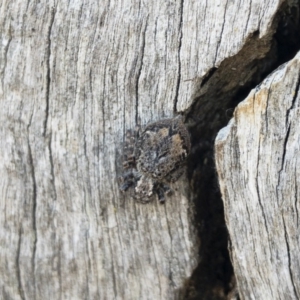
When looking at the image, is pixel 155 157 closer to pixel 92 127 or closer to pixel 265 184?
pixel 92 127

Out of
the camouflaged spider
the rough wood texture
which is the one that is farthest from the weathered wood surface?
the rough wood texture

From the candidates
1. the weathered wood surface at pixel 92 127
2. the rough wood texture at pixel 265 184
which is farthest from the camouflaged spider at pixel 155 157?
the rough wood texture at pixel 265 184

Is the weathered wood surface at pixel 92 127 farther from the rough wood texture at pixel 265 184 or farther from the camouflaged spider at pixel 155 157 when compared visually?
the rough wood texture at pixel 265 184

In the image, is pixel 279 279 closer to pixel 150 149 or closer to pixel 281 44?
pixel 150 149

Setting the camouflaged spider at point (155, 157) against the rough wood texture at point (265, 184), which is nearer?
Answer: the rough wood texture at point (265, 184)

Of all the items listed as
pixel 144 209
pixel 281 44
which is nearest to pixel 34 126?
pixel 144 209
